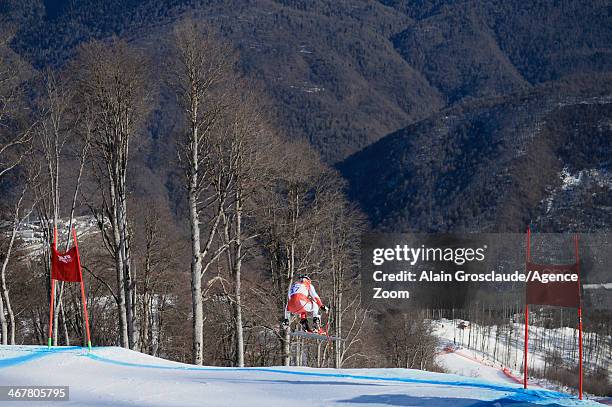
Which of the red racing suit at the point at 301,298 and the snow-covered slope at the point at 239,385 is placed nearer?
the snow-covered slope at the point at 239,385

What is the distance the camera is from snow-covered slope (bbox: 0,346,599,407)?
1236 centimetres

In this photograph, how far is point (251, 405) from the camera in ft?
39.9

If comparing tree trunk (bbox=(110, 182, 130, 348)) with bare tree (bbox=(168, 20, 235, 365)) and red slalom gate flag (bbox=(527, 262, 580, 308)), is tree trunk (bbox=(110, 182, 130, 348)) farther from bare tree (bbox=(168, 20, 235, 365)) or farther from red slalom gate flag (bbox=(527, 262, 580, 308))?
red slalom gate flag (bbox=(527, 262, 580, 308))

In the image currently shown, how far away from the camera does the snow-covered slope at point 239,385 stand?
12.4m

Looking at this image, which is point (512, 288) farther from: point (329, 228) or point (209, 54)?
point (209, 54)

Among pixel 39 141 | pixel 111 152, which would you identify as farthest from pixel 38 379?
pixel 39 141

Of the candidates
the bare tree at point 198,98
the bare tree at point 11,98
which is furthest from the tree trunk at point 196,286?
the bare tree at point 11,98

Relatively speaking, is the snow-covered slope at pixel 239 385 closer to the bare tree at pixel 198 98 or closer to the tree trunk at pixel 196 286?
the tree trunk at pixel 196 286

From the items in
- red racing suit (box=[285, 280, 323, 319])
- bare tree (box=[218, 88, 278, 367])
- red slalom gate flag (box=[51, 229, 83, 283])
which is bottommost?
red racing suit (box=[285, 280, 323, 319])

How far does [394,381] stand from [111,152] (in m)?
13.2

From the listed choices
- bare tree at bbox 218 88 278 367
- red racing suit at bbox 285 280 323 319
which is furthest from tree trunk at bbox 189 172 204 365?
red racing suit at bbox 285 280 323 319

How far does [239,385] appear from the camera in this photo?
45.6 feet

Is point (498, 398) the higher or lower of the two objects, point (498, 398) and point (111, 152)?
the lower

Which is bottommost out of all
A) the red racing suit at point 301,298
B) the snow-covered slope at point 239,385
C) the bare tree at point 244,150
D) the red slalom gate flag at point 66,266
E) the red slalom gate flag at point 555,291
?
→ the snow-covered slope at point 239,385
